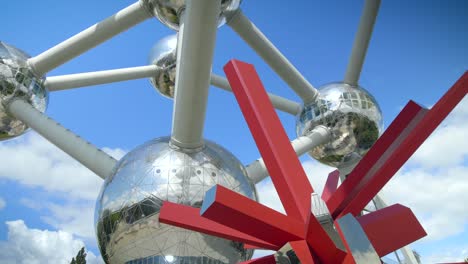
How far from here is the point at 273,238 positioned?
329 centimetres

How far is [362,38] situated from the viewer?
9.16m

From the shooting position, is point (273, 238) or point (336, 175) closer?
point (273, 238)

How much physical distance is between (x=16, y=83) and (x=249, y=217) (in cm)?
721

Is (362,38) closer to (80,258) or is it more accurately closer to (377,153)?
(377,153)

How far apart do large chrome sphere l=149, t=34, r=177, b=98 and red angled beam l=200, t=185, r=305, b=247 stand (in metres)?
8.09

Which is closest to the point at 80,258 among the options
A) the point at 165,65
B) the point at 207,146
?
the point at 165,65

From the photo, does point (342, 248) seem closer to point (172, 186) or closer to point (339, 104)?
point (172, 186)

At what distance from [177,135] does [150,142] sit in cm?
76

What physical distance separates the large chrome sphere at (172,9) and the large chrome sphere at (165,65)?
2874 mm

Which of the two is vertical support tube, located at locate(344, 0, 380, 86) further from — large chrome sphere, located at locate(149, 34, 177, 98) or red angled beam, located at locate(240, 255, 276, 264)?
red angled beam, located at locate(240, 255, 276, 264)

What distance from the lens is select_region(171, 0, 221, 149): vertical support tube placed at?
494 cm

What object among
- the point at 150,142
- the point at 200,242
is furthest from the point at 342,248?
the point at 150,142

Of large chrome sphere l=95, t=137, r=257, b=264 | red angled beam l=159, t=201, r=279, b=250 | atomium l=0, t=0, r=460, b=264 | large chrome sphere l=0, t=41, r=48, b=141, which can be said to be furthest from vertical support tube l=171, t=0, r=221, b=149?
large chrome sphere l=0, t=41, r=48, b=141

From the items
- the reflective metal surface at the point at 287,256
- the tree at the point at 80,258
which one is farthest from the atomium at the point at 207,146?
the tree at the point at 80,258
